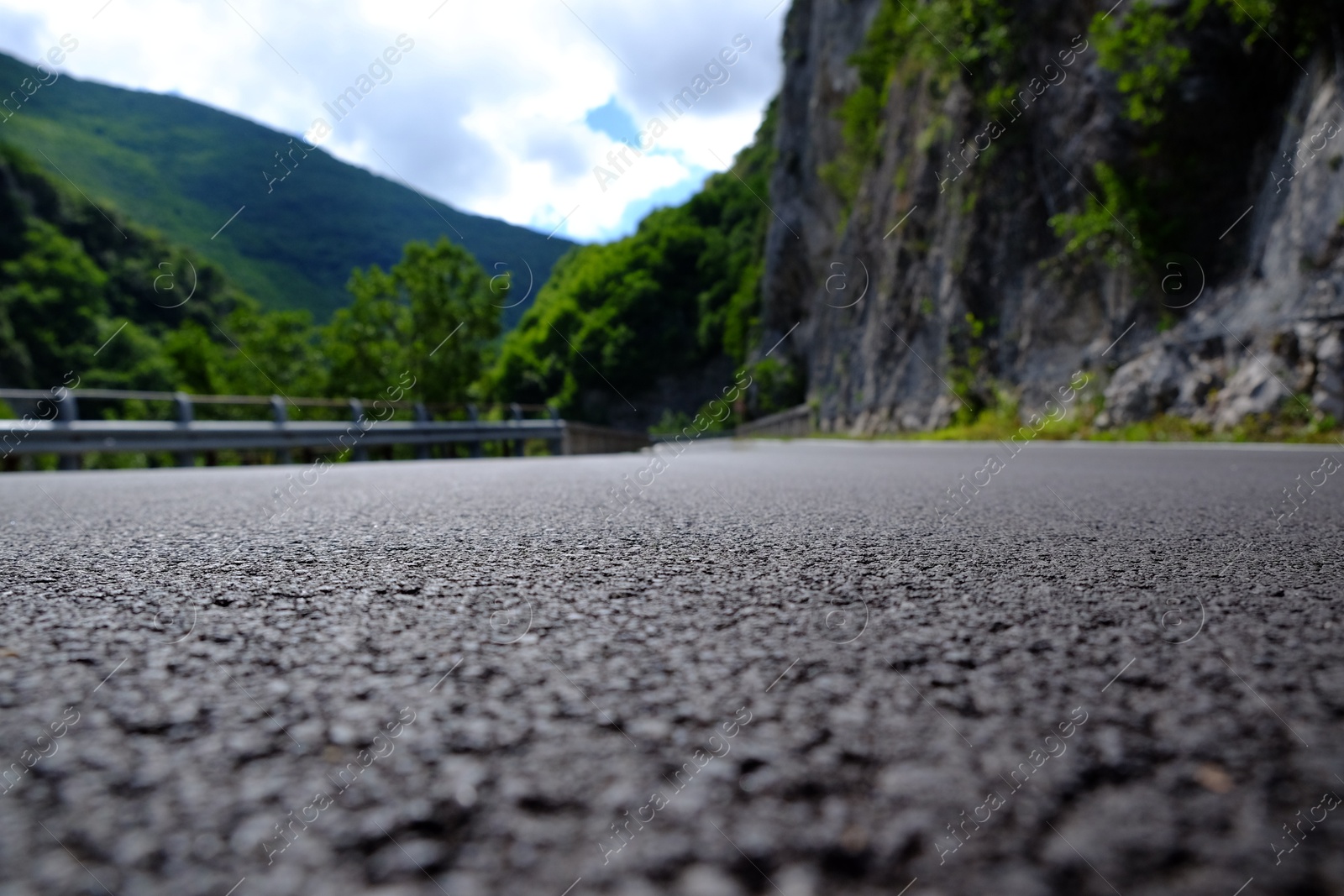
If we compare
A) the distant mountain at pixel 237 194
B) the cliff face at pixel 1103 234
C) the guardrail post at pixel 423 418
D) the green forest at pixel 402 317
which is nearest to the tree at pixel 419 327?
the green forest at pixel 402 317

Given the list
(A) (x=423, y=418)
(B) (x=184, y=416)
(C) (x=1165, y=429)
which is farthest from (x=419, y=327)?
(C) (x=1165, y=429)

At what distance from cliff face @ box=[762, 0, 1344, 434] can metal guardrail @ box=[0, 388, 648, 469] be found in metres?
12.6

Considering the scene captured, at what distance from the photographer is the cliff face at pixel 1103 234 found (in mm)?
12836

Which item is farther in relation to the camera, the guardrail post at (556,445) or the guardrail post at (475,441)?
the guardrail post at (556,445)

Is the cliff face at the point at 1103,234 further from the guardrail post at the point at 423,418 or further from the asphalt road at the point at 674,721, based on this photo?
the guardrail post at the point at 423,418

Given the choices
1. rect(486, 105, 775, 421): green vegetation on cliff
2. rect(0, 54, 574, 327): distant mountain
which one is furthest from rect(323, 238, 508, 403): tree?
rect(0, 54, 574, 327): distant mountain

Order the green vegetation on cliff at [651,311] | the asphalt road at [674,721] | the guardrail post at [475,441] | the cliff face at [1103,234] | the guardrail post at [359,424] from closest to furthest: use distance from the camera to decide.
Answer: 1. the asphalt road at [674,721]
2. the cliff face at [1103,234]
3. the guardrail post at [359,424]
4. the guardrail post at [475,441]
5. the green vegetation on cliff at [651,311]

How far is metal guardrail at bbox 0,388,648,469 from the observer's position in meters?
9.26

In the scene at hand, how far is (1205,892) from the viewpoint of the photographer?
2.76 feet

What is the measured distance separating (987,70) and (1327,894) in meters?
24.9

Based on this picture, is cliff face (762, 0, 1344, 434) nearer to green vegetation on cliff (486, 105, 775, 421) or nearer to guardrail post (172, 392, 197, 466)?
guardrail post (172, 392, 197, 466)

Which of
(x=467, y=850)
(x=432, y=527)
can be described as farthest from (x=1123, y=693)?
(x=432, y=527)

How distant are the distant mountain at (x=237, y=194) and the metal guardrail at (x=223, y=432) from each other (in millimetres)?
88352

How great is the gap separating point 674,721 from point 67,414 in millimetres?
11041
